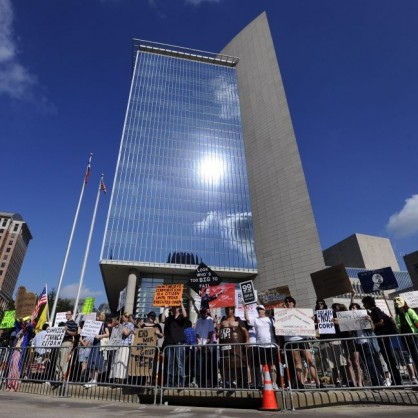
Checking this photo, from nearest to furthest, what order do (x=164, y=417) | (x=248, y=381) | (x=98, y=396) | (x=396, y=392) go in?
(x=164, y=417), (x=396, y=392), (x=248, y=381), (x=98, y=396)

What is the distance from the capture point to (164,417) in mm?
4750

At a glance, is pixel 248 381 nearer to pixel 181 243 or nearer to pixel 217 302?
pixel 217 302

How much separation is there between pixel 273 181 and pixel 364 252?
61.8 metres

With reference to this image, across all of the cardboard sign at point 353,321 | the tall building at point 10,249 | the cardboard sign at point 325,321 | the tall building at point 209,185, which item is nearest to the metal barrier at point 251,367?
the cardboard sign at point 353,321

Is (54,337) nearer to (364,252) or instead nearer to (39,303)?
(39,303)

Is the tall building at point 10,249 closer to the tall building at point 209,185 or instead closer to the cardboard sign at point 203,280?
the tall building at point 209,185

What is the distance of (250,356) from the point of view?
704 cm

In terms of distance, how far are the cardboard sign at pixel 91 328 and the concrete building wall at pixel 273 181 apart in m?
25.0

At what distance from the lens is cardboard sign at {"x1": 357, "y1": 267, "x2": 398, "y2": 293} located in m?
12.2

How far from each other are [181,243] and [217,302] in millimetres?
24460

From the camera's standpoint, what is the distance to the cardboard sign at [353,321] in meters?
7.57

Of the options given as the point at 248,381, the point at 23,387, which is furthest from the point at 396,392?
the point at 23,387

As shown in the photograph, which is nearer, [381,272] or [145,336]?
[145,336]

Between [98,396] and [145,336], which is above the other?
[145,336]
